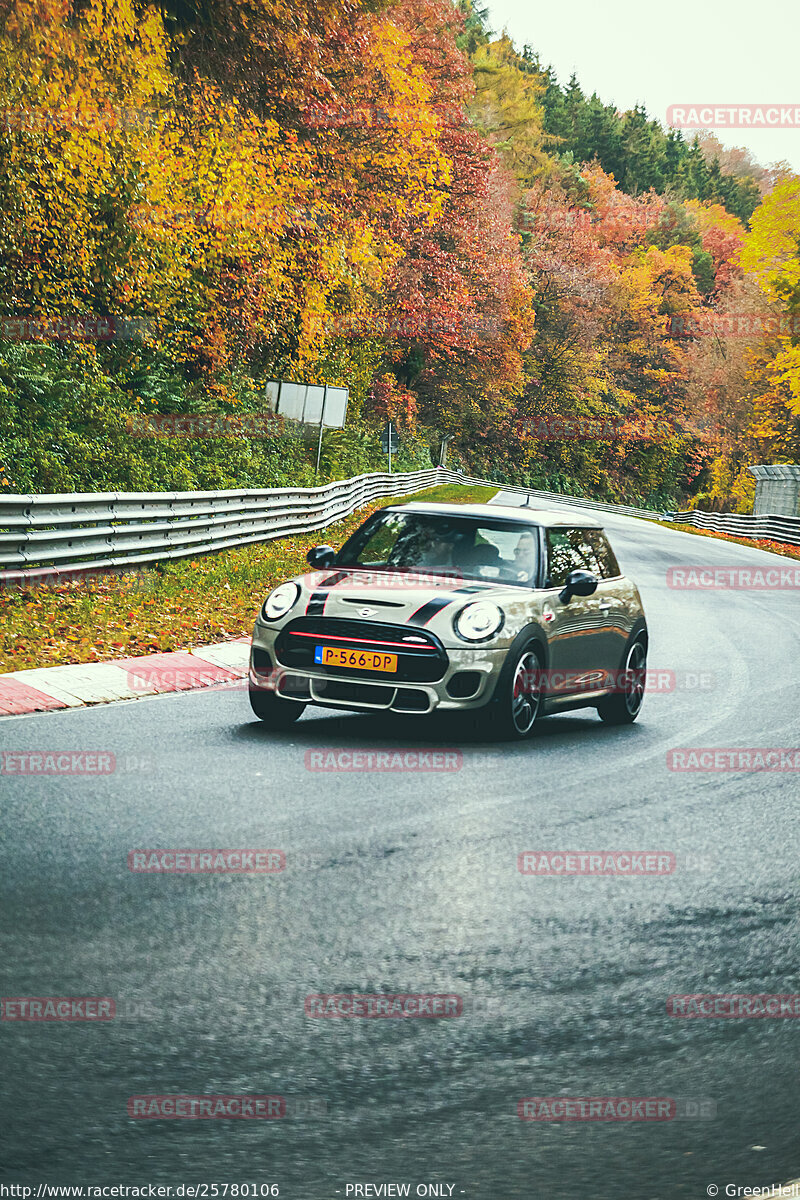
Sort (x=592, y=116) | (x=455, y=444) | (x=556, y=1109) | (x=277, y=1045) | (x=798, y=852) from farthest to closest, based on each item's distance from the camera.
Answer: (x=592, y=116)
(x=455, y=444)
(x=798, y=852)
(x=277, y=1045)
(x=556, y=1109)

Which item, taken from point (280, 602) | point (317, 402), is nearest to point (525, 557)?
point (280, 602)

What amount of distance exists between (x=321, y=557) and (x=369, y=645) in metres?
1.42

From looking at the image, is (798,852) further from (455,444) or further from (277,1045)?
(455,444)

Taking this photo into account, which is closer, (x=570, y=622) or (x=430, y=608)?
(x=430, y=608)

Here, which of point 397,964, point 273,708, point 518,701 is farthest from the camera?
point 273,708

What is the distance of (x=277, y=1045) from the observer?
13.5ft

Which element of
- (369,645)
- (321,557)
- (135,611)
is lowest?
(135,611)

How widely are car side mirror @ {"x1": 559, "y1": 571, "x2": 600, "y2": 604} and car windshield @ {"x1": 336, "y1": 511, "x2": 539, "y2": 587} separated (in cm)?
26

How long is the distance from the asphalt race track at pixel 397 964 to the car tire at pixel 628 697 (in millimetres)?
1698

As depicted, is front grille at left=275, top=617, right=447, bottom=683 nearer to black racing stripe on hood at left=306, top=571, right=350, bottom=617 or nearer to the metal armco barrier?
black racing stripe on hood at left=306, top=571, right=350, bottom=617

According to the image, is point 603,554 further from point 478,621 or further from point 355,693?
point 355,693

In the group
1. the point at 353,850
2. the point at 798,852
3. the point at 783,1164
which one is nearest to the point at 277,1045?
the point at 783,1164

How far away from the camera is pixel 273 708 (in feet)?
32.4

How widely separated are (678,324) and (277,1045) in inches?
3954
